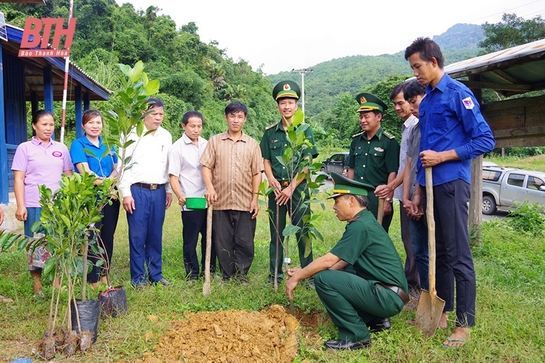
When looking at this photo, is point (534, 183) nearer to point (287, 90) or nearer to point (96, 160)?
point (287, 90)

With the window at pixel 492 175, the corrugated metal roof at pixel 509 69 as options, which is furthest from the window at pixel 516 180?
the corrugated metal roof at pixel 509 69

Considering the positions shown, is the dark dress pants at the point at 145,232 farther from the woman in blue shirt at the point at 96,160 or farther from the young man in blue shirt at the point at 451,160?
the young man in blue shirt at the point at 451,160

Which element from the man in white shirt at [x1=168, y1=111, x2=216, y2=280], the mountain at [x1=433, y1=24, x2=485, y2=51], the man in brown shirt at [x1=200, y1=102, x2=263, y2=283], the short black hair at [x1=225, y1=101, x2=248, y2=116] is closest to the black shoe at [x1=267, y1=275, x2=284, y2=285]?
the man in brown shirt at [x1=200, y1=102, x2=263, y2=283]

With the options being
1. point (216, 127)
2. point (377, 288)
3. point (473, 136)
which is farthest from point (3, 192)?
point (216, 127)

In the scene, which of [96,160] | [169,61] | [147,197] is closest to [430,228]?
[147,197]

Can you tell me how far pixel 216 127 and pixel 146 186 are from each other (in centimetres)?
2224

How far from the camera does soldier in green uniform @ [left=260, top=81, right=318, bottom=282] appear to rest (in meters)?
3.90

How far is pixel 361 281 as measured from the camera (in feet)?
9.43

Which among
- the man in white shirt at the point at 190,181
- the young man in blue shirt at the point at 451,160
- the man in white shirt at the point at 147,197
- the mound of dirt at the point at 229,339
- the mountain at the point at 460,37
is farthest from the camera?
the mountain at the point at 460,37

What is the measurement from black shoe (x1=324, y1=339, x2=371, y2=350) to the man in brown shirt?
1439 millimetres

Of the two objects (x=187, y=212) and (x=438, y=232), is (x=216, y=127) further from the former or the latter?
(x=438, y=232)

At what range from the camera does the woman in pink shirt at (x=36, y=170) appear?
12.1 ft

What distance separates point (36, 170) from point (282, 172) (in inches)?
88.9

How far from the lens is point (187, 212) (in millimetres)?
4238
